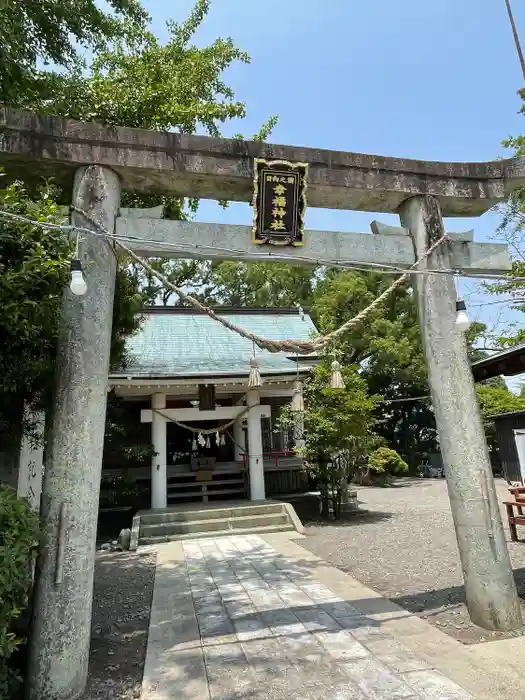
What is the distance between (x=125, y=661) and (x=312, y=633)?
1.75 metres

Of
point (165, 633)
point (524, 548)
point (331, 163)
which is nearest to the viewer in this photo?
point (165, 633)

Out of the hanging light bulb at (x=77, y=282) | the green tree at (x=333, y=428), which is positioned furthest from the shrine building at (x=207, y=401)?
the hanging light bulb at (x=77, y=282)

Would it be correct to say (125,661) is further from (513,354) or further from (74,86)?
(74,86)

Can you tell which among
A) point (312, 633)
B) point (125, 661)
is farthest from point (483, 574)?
point (125, 661)

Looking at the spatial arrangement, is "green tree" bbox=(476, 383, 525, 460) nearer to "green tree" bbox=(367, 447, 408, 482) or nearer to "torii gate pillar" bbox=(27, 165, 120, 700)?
"green tree" bbox=(367, 447, 408, 482)

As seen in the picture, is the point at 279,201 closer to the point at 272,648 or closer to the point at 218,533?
the point at 272,648

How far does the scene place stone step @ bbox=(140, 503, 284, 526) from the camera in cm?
1027

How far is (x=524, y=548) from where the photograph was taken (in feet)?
23.9

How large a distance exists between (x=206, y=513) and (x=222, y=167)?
8199 mm

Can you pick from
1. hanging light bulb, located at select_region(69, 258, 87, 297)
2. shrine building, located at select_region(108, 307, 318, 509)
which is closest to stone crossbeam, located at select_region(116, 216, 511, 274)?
hanging light bulb, located at select_region(69, 258, 87, 297)

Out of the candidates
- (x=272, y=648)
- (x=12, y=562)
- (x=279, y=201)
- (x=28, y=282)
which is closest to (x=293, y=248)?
(x=279, y=201)

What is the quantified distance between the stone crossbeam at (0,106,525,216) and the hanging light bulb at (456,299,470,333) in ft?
4.60

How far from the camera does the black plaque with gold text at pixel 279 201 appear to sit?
15.5ft

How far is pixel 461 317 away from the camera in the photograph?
4.54 metres
